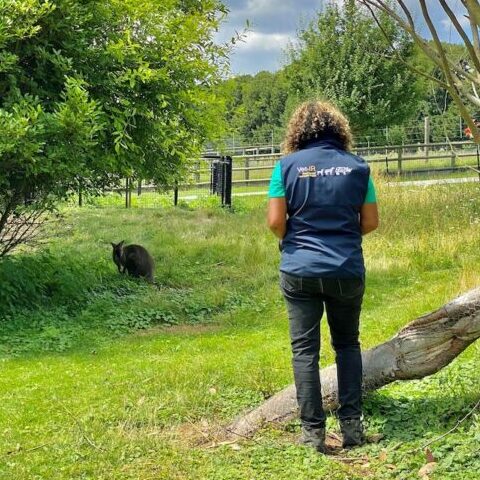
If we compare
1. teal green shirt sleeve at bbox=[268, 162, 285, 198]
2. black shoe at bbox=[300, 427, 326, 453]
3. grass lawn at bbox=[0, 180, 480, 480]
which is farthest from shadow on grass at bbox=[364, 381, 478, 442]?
teal green shirt sleeve at bbox=[268, 162, 285, 198]

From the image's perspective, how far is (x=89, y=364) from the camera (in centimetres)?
658

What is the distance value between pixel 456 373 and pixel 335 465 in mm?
1662

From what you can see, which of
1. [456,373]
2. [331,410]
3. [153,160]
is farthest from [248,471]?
[153,160]

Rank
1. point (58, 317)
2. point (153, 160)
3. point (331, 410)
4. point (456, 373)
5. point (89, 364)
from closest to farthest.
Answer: point (331, 410)
point (456, 373)
point (89, 364)
point (58, 317)
point (153, 160)

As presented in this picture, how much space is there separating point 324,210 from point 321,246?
0.22 meters

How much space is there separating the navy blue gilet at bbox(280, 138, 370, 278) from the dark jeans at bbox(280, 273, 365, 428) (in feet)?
0.29

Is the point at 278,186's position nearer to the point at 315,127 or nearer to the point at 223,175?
the point at 315,127

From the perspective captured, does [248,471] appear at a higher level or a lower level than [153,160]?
lower

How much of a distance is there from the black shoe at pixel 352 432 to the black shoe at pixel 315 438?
157mm

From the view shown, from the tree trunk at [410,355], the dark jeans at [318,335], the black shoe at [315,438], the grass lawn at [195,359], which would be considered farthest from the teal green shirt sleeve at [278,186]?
the grass lawn at [195,359]

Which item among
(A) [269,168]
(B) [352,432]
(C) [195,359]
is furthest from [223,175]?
(B) [352,432]

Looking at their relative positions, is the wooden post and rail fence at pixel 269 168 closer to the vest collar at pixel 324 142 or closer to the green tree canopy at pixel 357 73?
the green tree canopy at pixel 357 73

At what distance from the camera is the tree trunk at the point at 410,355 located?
414cm

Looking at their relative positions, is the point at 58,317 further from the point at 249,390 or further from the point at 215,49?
the point at 215,49
